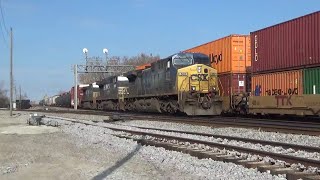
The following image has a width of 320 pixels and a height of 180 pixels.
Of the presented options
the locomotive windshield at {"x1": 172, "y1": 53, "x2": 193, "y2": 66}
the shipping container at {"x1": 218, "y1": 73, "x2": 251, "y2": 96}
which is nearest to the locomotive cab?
the locomotive windshield at {"x1": 172, "y1": 53, "x2": 193, "y2": 66}

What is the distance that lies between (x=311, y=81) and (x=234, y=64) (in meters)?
6.38

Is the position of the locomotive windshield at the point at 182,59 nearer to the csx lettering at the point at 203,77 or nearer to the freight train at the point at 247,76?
the freight train at the point at 247,76

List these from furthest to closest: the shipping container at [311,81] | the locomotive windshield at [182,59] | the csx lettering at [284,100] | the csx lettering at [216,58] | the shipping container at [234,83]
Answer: the csx lettering at [216,58]
the shipping container at [234,83]
the locomotive windshield at [182,59]
the csx lettering at [284,100]
the shipping container at [311,81]

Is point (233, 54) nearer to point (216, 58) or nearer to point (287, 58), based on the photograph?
point (216, 58)

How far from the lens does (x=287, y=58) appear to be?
20578 mm

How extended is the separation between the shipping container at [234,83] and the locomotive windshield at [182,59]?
2.44 meters

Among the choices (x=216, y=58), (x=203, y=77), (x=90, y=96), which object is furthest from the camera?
(x=90, y=96)

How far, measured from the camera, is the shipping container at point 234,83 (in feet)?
80.2

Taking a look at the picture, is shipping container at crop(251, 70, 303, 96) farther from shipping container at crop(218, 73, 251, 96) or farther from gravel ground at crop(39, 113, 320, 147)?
gravel ground at crop(39, 113, 320, 147)

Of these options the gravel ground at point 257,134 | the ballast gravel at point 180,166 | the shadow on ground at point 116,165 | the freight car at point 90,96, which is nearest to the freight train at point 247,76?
the gravel ground at point 257,134

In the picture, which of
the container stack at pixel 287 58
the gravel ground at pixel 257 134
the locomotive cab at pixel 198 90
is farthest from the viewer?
the locomotive cab at pixel 198 90

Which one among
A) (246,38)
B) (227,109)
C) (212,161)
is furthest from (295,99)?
(212,161)

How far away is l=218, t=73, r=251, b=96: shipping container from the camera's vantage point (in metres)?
24.5

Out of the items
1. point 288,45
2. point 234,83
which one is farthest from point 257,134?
point 234,83
